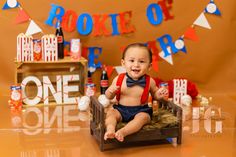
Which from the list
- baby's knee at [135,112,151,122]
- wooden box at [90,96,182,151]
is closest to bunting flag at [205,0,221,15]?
wooden box at [90,96,182,151]

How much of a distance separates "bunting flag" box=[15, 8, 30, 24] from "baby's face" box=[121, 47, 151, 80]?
1.08 metres

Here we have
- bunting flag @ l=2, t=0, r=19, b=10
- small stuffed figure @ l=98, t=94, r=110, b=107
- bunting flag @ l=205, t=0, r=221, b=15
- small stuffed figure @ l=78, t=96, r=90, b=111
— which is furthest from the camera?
bunting flag @ l=205, t=0, r=221, b=15

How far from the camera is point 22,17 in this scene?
2707 millimetres

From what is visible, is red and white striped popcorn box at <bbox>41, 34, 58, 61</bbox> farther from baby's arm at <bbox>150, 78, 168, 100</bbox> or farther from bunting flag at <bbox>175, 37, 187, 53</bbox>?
bunting flag at <bbox>175, 37, 187, 53</bbox>

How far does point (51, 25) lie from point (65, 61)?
38cm

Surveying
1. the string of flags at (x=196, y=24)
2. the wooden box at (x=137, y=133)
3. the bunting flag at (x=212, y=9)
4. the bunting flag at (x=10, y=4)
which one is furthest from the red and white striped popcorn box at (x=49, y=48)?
the bunting flag at (x=212, y=9)

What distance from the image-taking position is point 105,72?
269 cm

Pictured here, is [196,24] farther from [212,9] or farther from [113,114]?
[113,114]

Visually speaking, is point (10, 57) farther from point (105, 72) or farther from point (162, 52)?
point (162, 52)

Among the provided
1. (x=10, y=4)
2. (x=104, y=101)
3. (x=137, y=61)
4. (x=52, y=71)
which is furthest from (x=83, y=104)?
(x=10, y=4)

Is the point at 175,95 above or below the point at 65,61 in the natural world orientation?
below

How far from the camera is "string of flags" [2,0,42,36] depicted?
8.82 ft

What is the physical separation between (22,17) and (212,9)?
1.26m

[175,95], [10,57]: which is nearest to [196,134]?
[175,95]
